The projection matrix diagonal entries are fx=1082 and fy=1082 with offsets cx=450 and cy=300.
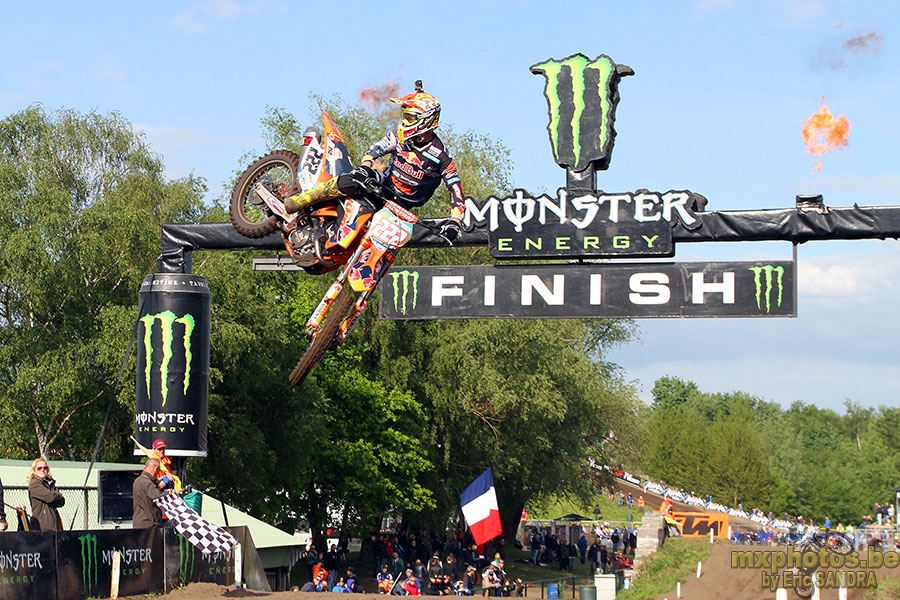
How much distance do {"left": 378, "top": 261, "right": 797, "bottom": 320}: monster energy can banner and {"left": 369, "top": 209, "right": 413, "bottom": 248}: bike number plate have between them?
10.0ft

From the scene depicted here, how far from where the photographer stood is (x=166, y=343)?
49.1 feet

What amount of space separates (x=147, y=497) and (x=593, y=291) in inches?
244

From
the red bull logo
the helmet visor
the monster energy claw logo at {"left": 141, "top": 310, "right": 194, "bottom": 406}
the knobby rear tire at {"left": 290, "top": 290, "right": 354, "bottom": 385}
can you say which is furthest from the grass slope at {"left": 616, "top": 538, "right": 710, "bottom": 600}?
the helmet visor

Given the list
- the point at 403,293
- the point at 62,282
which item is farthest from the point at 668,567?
the point at 403,293

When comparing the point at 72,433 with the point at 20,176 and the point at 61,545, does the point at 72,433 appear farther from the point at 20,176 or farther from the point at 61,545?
the point at 61,545

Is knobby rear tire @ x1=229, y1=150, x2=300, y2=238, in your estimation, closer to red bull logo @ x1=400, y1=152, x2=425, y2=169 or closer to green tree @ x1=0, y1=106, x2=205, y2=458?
red bull logo @ x1=400, y1=152, x2=425, y2=169

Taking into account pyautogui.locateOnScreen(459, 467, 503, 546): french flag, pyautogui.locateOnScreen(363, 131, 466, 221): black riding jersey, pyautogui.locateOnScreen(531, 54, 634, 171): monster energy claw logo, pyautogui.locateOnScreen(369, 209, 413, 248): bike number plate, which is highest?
pyautogui.locateOnScreen(531, 54, 634, 171): monster energy claw logo

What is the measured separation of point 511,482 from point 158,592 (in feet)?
94.7

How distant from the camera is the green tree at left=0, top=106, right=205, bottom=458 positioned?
2934cm

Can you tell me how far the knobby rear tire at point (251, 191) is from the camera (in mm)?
12945

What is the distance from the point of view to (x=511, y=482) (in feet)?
135

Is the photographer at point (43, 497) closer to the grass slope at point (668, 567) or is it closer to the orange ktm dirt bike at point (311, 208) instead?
the orange ktm dirt bike at point (311, 208)

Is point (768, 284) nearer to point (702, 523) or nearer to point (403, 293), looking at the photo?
point (403, 293)

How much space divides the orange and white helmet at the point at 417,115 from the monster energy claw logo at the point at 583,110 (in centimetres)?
337
